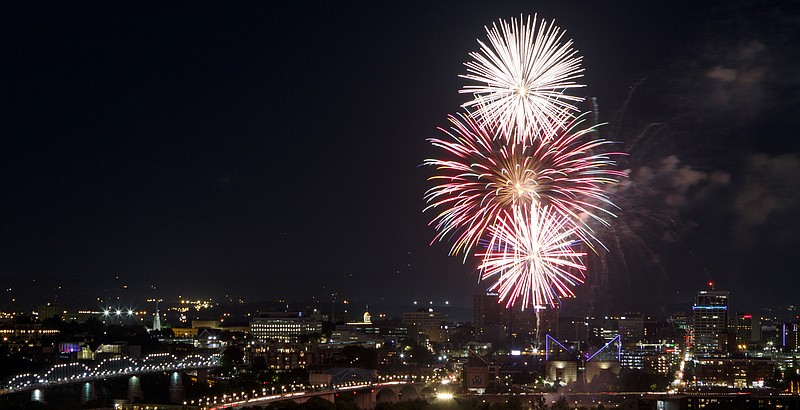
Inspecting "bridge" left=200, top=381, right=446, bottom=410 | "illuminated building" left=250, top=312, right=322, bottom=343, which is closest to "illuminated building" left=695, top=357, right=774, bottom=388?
"bridge" left=200, top=381, right=446, bottom=410

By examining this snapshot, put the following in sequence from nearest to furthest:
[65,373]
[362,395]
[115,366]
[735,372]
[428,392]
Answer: [362,395] < [428,392] < [65,373] < [115,366] < [735,372]

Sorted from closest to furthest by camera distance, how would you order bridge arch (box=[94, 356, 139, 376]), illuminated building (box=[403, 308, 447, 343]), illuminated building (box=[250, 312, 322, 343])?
1. bridge arch (box=[94, 356, 139, 376])
2. illuminated building (box=[403, 308, 447, 343])
3. illuminated building (box=[250, 312, 322, 343])

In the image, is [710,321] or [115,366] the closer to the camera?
[115,366]

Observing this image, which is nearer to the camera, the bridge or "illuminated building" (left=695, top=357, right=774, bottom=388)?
the bridge

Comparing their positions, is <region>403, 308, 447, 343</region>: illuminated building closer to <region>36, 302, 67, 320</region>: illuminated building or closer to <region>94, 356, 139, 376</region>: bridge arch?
<region>36, 302, 67, 320</region>: illuminated building

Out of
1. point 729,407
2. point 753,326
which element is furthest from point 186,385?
point 753,326

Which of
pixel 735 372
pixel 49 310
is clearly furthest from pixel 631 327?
pixel 49 310

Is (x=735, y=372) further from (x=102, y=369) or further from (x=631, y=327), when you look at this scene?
(x=102, y=369)

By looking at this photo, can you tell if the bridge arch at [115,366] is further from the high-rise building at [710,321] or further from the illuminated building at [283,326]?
the high-rise building at [710,321]
